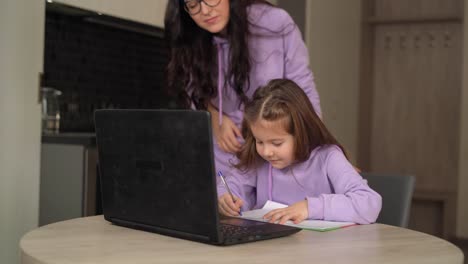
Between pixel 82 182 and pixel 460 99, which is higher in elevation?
pixel 460 99

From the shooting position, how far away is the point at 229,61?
1.84 meters

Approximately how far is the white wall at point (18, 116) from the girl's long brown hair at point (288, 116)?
839 mm

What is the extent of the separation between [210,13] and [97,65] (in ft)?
4.97

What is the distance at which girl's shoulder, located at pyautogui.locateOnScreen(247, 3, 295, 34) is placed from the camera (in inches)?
74.2

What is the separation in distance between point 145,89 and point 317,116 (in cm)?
184

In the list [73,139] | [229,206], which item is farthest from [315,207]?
[73,139]

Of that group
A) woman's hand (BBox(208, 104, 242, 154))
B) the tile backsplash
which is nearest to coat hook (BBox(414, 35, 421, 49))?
the tile backsplash

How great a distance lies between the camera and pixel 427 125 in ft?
14.5

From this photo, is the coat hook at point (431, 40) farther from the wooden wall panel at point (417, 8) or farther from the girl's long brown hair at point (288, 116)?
the girl's long brown hair at point (288, 116)

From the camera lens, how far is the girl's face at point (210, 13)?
172cm

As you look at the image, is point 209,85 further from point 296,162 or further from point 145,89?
point 145,89

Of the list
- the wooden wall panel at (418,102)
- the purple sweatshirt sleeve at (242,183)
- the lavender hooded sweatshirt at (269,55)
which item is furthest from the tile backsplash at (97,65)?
the wooden wall panel at (418,102)

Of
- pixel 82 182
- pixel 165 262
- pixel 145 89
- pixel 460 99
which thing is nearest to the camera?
pixel 165 262

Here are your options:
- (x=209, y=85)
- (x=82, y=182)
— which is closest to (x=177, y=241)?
(x=209, y=85)
